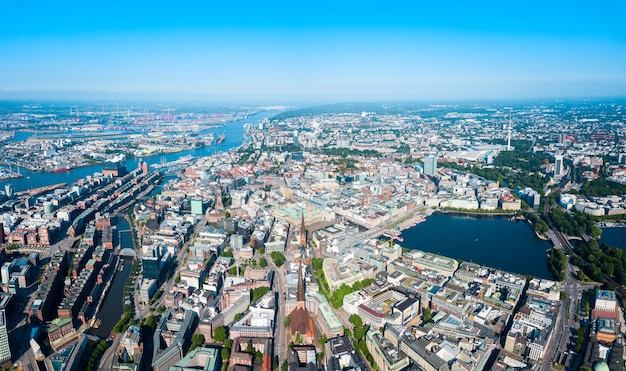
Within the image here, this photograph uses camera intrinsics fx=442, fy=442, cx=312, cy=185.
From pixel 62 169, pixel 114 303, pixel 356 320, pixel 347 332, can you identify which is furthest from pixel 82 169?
pixel 347 332

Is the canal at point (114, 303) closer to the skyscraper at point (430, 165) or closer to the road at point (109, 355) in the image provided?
the road at point (109, 355)

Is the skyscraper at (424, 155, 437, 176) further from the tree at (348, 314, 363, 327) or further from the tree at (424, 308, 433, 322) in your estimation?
the tree at (348, 314, 363, 327)

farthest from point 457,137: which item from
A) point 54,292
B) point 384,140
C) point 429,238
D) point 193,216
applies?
point 54,292

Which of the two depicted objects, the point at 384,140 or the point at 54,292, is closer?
the point at 54,292

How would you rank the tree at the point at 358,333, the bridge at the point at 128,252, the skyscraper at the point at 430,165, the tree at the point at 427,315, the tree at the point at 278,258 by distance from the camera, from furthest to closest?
the skyscraper at the point at 430,165
the bridge at the point at 128,252
the tree at the point at 278,258
the tree at the point at 427,315
the tree at the point at 358,333

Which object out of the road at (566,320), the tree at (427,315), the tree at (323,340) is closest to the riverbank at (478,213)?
the road at (566,320)

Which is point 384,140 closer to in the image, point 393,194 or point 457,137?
point 457,137

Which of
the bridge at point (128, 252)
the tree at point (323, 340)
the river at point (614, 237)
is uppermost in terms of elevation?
the bridge at point (128, 252)

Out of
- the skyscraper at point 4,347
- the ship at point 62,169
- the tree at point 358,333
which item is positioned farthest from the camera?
the ship at point 62,169
